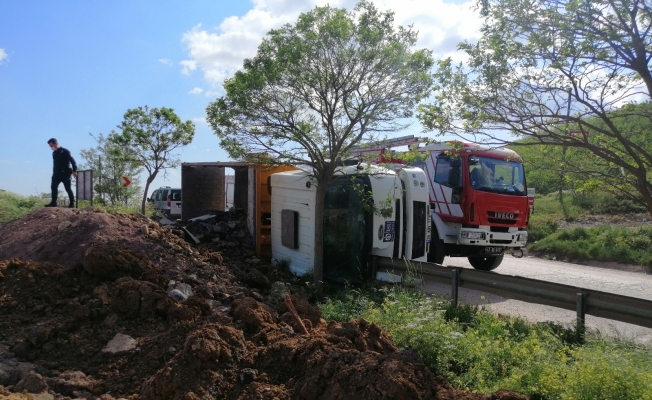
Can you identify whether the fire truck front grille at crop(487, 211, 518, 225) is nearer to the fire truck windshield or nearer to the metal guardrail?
the fire truck windshield

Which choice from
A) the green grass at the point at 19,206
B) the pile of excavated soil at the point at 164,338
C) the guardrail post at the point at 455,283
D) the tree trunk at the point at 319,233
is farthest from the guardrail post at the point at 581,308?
the green grass at the point at 19,206

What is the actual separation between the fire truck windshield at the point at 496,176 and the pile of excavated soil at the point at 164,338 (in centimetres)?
557

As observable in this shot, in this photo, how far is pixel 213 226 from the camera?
1144 centimetres

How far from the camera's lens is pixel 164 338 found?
Result: 5.50 metres

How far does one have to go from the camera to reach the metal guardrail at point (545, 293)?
5.73m

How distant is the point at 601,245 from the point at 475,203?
23.5 feet

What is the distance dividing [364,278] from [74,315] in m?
4.50

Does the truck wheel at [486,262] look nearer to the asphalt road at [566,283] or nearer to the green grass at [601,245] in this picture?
the asphalt road at [566,283]

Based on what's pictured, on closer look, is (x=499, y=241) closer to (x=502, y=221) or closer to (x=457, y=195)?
(x=502, y=221)

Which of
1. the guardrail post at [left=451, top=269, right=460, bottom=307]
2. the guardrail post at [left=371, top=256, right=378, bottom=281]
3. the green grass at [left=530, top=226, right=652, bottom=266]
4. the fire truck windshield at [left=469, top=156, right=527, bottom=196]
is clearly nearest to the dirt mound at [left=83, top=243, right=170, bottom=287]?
the guardrail post at [left=371, top=256, right=378, bottom=281]

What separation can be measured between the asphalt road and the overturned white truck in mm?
946

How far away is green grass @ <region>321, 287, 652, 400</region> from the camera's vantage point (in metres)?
3.99

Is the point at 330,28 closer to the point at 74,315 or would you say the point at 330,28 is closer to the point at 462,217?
the point at 74,315

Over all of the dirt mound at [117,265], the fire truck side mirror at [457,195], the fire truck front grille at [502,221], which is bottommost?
the dirt mound at [117,265]
